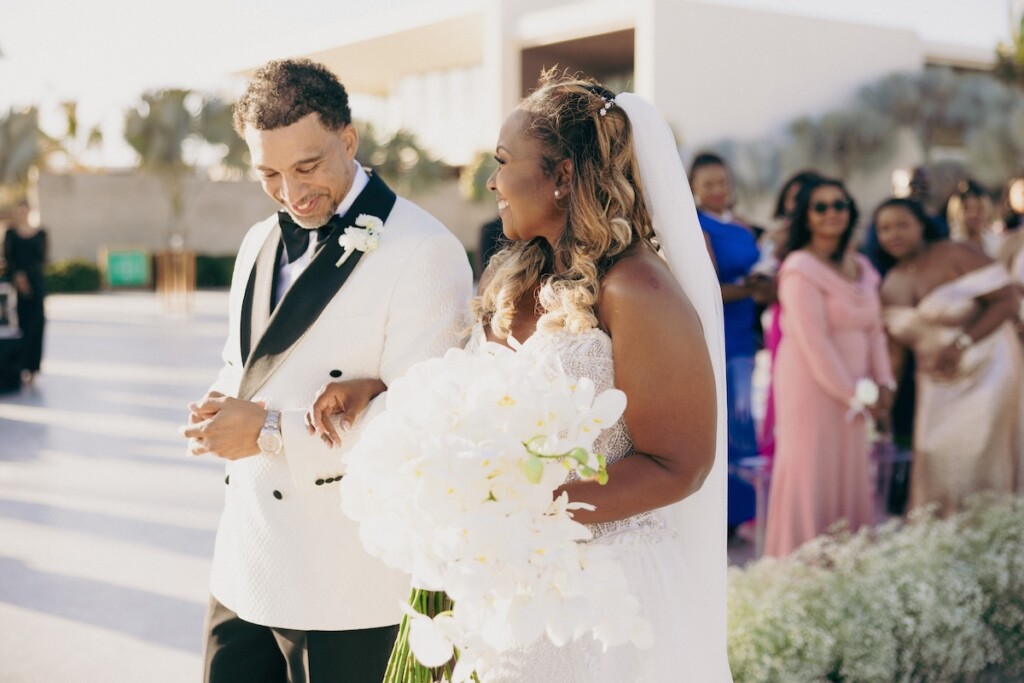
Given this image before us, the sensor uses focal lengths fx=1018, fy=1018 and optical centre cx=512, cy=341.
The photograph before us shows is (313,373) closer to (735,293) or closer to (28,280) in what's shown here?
(735,293)

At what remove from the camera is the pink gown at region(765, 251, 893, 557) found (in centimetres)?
509

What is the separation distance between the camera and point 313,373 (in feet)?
7.63

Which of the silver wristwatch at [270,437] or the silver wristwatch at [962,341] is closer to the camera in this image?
the silver wristwatch at [270,437]

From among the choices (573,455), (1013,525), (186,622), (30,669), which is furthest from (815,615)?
(30,669)

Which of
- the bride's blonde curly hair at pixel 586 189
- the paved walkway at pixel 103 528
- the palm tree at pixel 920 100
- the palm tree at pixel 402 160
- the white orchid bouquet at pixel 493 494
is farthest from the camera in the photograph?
the palm tree at pixel 920 100

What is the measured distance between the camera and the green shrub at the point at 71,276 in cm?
2512

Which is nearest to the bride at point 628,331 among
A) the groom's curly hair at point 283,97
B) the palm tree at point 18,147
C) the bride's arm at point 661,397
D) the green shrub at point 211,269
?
the bride's arm at point 661,397

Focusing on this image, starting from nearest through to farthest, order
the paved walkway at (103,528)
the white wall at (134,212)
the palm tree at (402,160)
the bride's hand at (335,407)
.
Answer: the bride's hand at (335,407) < the paved walkway at (103,528) < the white wall at (134,212) < the palm tree at (402,160)

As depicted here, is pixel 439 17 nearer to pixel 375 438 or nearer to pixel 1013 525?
pixel 1013 525

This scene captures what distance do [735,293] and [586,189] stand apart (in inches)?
152

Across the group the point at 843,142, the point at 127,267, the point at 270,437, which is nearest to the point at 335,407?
the point at 270,437

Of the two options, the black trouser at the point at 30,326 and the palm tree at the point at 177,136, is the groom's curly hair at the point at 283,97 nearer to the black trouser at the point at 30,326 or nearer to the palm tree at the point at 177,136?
the black trouser at the point at 30,326

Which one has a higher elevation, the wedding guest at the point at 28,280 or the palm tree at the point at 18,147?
the palm tree at the point at 18,147

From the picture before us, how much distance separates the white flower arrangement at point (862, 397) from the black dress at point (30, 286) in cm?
915
